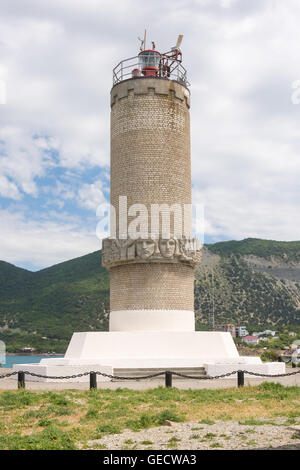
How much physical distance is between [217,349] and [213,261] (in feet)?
343

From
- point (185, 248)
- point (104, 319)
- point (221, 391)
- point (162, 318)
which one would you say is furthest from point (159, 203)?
point (104, 319)

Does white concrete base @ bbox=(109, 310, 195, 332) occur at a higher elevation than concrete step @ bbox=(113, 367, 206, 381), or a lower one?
higher

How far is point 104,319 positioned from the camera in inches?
3922

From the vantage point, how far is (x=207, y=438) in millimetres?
8367

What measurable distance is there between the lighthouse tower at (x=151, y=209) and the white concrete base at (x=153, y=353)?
3.61 feet

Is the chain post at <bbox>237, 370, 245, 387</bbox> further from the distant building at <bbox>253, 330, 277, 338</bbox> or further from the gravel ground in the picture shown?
the distant building at <bbox>253, 330, 277, 338</bbox>

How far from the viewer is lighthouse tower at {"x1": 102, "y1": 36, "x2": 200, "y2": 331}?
65.5ft

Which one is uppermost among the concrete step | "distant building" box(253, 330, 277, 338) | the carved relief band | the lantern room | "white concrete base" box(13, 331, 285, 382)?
the lantern room

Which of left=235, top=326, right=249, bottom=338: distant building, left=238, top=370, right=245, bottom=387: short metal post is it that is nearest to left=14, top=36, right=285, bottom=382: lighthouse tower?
left=238, top=370, right=245, bottom=387: short metal post

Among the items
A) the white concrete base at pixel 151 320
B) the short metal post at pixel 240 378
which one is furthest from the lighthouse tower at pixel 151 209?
the short metal post at pixel 240 378

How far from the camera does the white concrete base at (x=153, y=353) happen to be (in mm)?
17641

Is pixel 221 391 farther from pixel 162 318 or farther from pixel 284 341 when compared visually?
pixel 284 341

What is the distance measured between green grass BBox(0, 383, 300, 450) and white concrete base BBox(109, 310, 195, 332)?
608 cm

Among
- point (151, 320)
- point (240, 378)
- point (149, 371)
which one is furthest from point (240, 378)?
point (151, 320)
